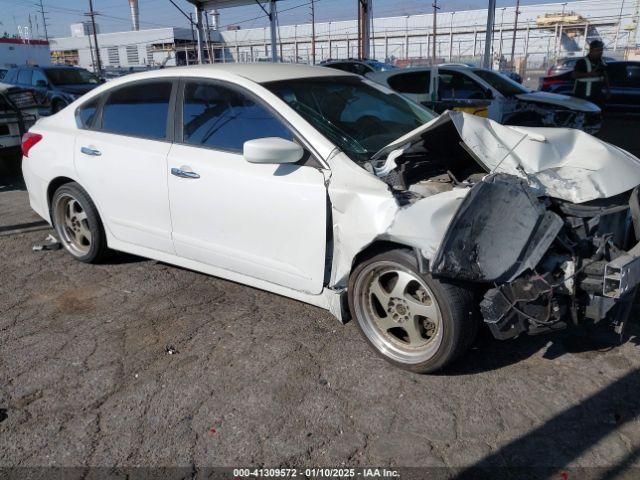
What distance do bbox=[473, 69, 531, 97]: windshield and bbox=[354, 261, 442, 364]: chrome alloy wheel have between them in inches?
332

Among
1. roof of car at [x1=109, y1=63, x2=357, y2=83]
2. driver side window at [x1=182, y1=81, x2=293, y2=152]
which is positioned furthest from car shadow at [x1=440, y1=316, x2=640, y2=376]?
roof of car at [x1=109, y1=63, x2=357, y2=83]

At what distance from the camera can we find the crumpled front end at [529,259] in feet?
9.20

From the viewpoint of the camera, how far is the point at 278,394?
10.1 feet

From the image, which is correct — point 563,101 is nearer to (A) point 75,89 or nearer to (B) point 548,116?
(B) point 548,116

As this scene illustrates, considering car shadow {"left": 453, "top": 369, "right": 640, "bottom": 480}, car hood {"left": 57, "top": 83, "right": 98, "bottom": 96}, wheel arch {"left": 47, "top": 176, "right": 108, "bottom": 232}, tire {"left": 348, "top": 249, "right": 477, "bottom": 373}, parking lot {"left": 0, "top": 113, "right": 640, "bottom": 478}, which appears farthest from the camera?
car hood {"left": 57, "top": 83, "right": 98, "bottom": 96}

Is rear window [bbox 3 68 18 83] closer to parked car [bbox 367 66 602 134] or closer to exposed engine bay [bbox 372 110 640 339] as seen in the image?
parked car [bbox 367 66 602 134]

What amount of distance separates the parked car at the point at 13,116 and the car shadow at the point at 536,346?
791 cm

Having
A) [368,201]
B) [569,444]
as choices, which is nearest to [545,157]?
[368,201]

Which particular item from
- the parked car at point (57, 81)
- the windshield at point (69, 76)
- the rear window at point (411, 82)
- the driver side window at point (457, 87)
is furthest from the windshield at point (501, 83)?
the windshield at point (69, 76)

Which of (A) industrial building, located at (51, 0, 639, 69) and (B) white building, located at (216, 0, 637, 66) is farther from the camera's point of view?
(B) white building, located at (216, 0, 637, 66)

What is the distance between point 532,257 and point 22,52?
4973cm

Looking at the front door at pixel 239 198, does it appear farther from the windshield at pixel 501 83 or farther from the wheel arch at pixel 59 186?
the windshield at pixel 501 83

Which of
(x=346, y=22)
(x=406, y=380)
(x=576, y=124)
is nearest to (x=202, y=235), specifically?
(x=406, y=380)

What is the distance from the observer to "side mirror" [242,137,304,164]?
10.8ft
